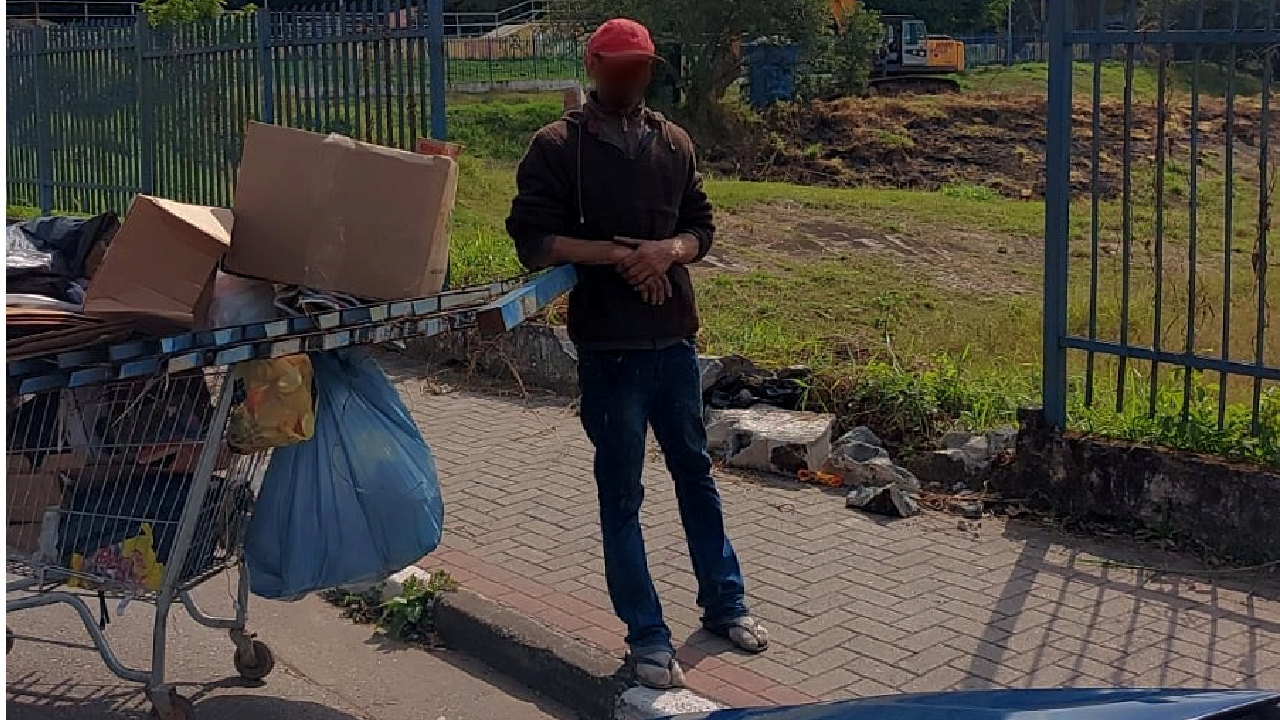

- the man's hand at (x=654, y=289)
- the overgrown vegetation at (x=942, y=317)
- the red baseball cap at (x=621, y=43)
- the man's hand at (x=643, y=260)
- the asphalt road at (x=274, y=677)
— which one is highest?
the red baseball cap at (x=621, y=43)

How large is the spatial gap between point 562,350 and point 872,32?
3467 cm

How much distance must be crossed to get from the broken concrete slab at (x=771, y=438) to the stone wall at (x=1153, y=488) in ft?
2.94

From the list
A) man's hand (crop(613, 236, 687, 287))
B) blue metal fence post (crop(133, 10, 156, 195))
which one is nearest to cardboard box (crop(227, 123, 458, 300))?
man's hand (crop(613, 236, 687, 287))

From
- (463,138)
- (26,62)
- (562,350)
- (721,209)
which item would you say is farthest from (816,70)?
(562,350)

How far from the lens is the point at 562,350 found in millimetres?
8477

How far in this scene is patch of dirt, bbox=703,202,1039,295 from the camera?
13172 millimetres

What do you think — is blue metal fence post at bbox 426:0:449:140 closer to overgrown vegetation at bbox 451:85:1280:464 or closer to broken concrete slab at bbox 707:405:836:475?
overgrown vegetation at bbox 451:85:1280:464

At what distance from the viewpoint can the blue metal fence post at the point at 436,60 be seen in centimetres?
901

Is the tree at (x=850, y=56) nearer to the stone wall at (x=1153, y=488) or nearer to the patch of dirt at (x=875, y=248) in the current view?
the patch of dirt at (x=875, y=248)

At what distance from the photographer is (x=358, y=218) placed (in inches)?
173

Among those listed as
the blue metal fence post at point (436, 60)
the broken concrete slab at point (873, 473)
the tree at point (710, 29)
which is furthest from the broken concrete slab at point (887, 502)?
the tree at point (710, 29)

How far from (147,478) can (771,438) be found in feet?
10.4

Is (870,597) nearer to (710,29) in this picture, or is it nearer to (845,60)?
(710,29)

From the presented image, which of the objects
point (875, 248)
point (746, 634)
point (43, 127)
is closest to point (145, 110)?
point (43, 127)
